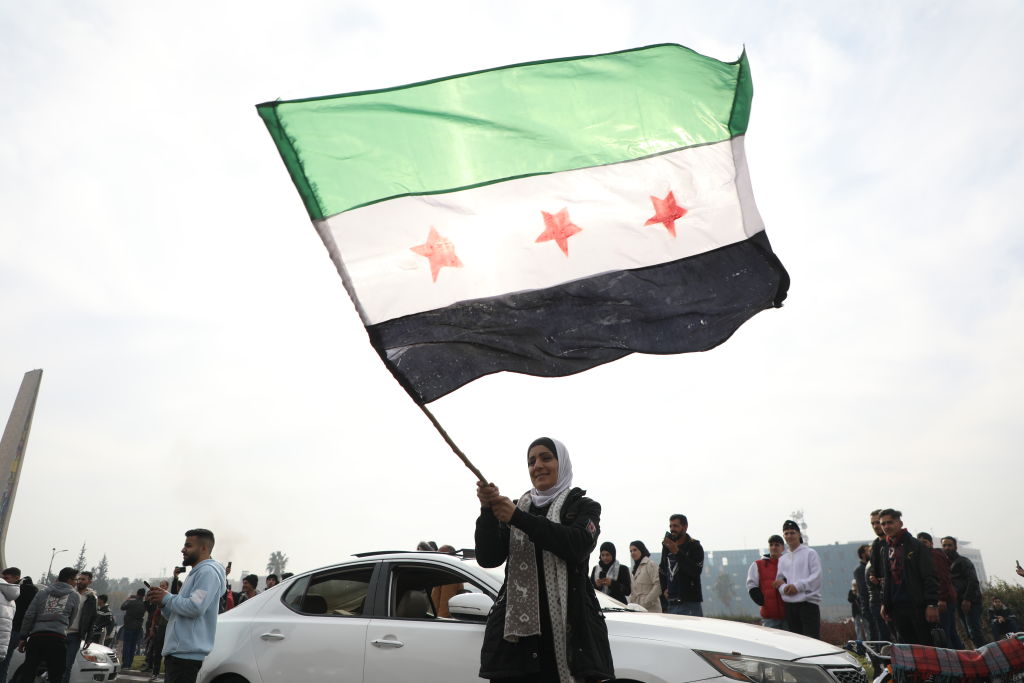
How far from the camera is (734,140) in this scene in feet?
15.9

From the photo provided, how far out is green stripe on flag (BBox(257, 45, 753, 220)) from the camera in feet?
14.0

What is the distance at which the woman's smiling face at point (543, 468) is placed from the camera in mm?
4113

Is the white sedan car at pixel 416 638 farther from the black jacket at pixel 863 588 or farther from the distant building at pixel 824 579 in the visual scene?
the distant building at pixel 824 579

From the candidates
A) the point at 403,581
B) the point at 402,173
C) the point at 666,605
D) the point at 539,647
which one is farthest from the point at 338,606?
the point at 666,605

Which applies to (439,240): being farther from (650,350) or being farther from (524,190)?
(650,350)

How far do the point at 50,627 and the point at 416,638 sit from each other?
23.3 ft

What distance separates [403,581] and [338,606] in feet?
2.00

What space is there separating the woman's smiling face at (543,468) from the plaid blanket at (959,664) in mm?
3171

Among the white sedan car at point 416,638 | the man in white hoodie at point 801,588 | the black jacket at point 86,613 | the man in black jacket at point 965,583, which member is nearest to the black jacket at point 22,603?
the black jacket at point 86,613

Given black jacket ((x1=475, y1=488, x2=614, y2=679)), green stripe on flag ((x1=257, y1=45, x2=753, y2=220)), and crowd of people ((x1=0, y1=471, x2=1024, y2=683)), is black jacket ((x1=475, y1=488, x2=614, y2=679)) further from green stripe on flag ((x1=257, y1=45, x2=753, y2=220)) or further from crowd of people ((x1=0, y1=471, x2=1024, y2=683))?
green stripe on flag ((x1=257, y1=45, x2=753, y2=220))

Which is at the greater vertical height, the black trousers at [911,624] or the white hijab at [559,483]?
the white hijab at [559,483]

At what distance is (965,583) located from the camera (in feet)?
40.5

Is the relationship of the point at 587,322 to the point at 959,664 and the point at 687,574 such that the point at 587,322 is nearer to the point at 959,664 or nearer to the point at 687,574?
the point at 959,664

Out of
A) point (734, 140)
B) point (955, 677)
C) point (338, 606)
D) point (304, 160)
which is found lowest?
point (955, 677)
